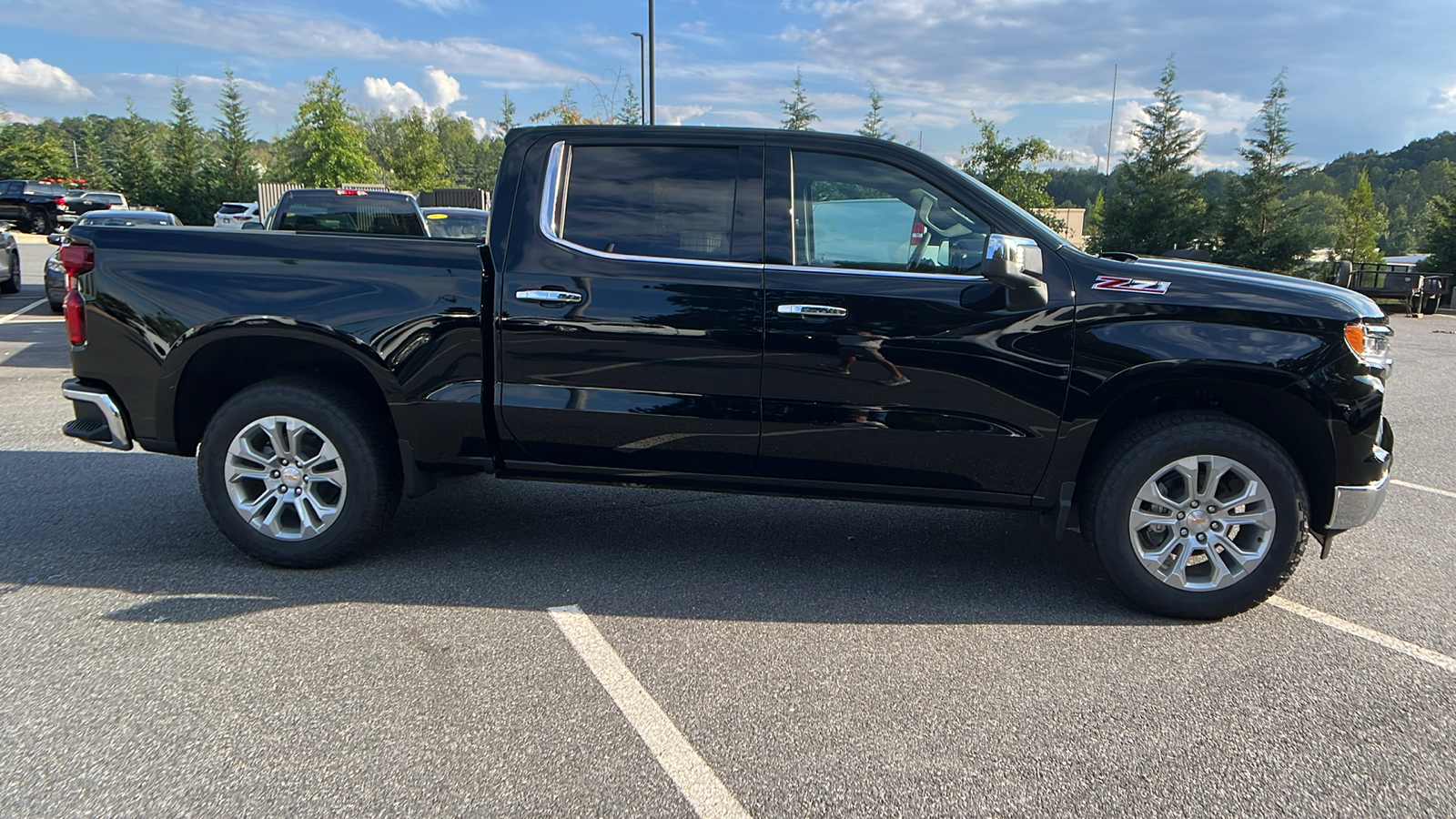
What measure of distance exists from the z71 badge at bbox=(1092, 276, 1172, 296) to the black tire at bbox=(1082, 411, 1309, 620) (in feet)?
1.85

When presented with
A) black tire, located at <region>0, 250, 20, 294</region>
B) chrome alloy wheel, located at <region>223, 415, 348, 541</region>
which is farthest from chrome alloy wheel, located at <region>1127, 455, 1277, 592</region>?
black tire, located at <region>0, 250, 20, 294</region>

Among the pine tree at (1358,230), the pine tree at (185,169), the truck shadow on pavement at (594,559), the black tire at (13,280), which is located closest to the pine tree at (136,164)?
the pine tree at (185,169)

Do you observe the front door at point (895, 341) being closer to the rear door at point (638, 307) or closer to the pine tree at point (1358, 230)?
the rear door at point (638, 307)

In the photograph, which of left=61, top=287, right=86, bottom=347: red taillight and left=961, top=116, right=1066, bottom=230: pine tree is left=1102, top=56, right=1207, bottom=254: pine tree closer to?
left=961, top=116, right=1066, bottom=230: pine tree

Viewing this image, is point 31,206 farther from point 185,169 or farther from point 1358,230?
point 1358,230

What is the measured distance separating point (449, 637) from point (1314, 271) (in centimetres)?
3894

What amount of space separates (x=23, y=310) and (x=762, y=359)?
51.2ft

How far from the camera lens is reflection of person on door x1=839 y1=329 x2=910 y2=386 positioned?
3807 mm

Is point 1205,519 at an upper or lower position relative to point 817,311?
lower

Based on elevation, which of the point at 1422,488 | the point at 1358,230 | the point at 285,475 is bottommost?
the point at 1422,488

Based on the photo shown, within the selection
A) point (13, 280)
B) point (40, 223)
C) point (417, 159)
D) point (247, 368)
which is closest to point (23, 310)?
point (13, 280)

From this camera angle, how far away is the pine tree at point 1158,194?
135ft

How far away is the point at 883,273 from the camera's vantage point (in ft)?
Result: 12.6

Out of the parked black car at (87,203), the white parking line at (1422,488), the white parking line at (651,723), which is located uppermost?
the parked black car at (87,203)
